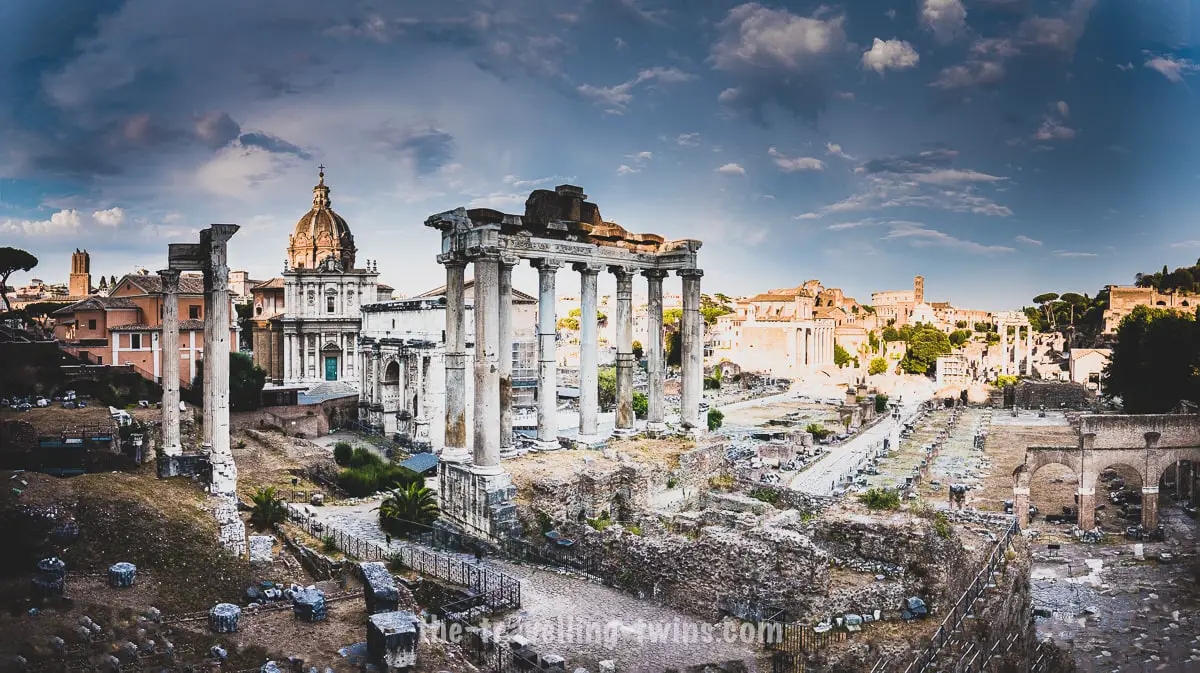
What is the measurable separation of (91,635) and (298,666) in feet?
8.21

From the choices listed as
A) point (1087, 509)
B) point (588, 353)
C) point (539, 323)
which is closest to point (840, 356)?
point (1087, 509)

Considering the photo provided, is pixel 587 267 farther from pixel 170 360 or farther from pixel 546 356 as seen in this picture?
pixel 170 360

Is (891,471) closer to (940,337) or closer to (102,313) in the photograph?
(102,313)

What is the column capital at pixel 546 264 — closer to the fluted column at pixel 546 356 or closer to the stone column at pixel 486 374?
the fluted column at pixel 546 356

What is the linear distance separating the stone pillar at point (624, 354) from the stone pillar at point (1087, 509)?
1435cm

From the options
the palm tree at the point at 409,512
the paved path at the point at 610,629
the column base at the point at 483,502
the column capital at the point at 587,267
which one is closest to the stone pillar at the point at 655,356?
the column capital at the point at 587,267

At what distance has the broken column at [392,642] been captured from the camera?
8.96 meters

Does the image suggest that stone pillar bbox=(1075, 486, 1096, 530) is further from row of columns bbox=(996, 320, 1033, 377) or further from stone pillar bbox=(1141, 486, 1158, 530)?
row of columns bbox=(996, 320, 1033, 377)

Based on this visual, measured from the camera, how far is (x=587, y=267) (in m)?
18.7

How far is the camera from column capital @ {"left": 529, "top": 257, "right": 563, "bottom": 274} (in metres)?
17.5

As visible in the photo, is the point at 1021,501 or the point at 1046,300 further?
the point at 1046,300

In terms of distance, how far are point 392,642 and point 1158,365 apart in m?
36.8

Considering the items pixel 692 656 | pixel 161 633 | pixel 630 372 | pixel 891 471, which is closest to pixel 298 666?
pixel 161 633

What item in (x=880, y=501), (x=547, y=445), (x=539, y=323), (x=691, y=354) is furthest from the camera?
(x=691, y=354)
